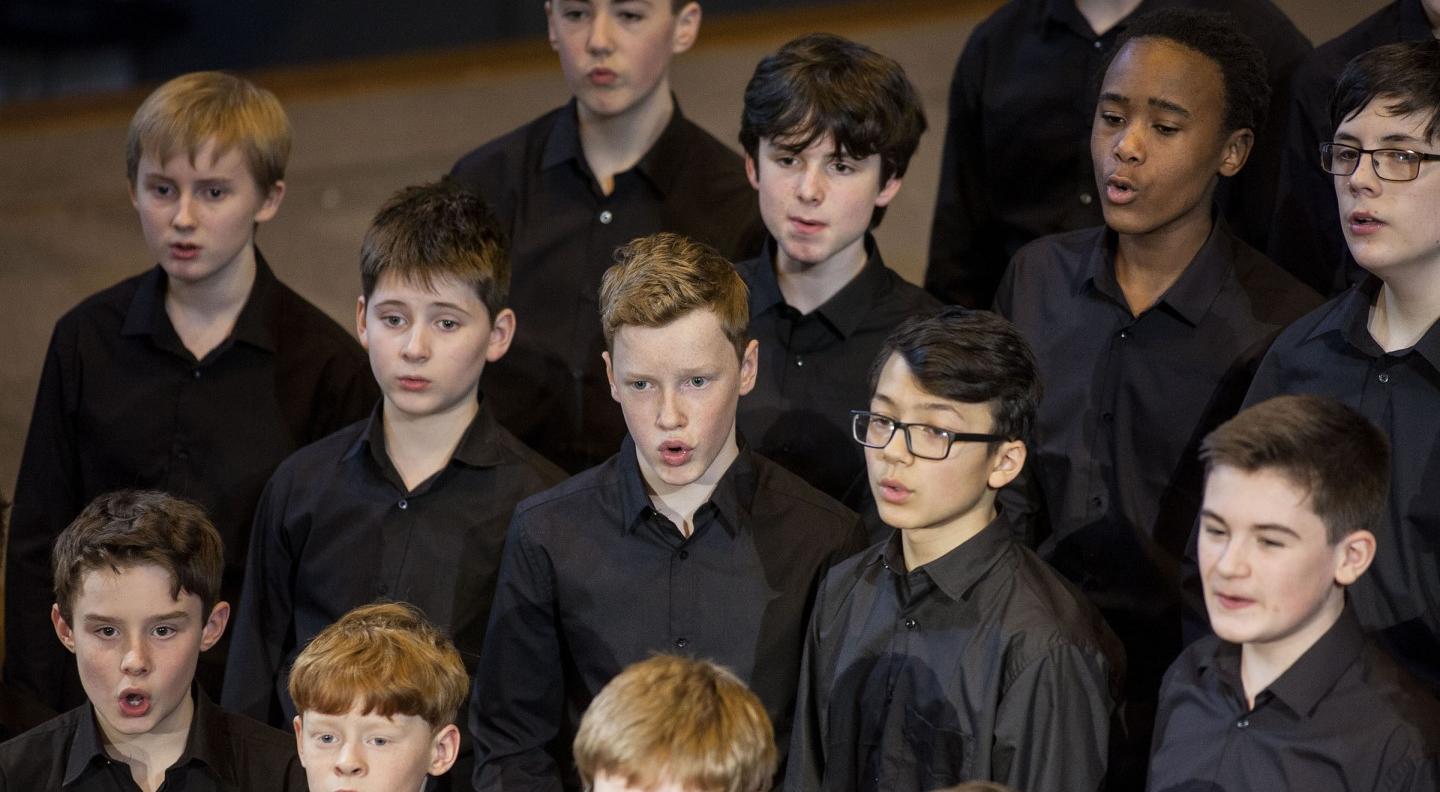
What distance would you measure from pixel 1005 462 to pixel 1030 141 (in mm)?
1284

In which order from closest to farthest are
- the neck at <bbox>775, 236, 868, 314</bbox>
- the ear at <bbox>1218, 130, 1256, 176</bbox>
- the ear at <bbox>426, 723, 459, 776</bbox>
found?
the ear at <bbox>426, 723, 459, 776</bbox> < the ear at <bbox>1218, 130, 1256, 176</bbox> < the neck at <bbox>775, 236, 868, 314</bbox>

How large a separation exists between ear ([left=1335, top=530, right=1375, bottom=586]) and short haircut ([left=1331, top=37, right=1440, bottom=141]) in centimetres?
68

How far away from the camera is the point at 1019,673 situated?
2.71 meters

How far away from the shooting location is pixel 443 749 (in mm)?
2949

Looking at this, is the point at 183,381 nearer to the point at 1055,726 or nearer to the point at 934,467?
the point at 934,467

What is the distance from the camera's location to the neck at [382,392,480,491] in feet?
11.3

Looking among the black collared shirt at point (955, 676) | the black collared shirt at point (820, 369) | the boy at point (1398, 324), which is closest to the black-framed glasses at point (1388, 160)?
the boy at point (1398, 324)

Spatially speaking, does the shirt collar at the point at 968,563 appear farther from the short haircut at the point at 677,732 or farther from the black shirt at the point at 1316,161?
the black shirt at the point at 1316,161

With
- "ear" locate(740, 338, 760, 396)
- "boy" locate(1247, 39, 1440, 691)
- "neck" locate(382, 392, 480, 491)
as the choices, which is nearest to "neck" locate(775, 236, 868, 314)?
"ear" locate(740, 338, 760, 396)

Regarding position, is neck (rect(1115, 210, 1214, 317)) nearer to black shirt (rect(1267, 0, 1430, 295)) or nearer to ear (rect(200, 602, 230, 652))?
black shirt (rect(1267, 0, 1430, 295))

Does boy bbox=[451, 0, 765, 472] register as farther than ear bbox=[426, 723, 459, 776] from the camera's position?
Yes

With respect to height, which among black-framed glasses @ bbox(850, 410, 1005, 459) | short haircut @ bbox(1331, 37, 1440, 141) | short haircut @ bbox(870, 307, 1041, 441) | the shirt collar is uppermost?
short haircut @ bbox(1331, 37, 1440, 141)

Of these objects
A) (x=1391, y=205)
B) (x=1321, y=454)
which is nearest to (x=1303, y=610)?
(x=1321, y=454)

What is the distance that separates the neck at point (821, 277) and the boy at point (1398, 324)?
92 centimetres
